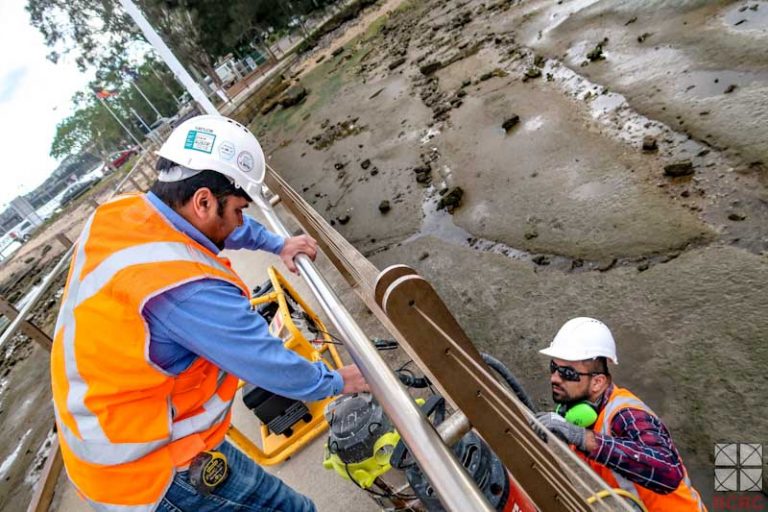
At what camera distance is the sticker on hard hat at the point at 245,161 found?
6.17 ft

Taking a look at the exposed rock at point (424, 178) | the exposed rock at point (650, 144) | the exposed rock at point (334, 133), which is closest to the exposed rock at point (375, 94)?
the exposed rock at point (334, 133)

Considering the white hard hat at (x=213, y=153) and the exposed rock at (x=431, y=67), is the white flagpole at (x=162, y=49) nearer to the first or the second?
the exposed rock at (x=431, y=67)

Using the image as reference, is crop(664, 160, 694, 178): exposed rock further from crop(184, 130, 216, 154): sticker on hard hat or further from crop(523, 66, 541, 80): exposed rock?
crop(184, 130, 216, 154): sticker on hard hat

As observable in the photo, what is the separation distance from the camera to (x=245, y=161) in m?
1.91

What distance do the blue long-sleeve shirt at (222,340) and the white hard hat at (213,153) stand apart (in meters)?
0.23

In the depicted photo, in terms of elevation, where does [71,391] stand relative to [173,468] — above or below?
above

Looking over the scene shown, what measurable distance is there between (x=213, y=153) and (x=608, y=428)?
2072 mm

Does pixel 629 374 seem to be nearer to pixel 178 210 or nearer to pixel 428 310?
pixel 428 310

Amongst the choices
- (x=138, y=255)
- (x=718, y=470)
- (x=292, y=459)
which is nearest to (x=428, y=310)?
(x=138, y=255)

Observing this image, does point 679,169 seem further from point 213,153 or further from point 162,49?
point 162,49

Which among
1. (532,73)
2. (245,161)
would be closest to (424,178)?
(532,73)

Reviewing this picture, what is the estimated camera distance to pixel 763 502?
2.12 meters

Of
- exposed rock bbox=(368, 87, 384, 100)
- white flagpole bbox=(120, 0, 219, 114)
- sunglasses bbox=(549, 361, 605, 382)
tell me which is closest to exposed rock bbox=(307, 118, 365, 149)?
exposed rock bbox=(368, 87, 384, 100)

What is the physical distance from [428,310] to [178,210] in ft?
3.85
